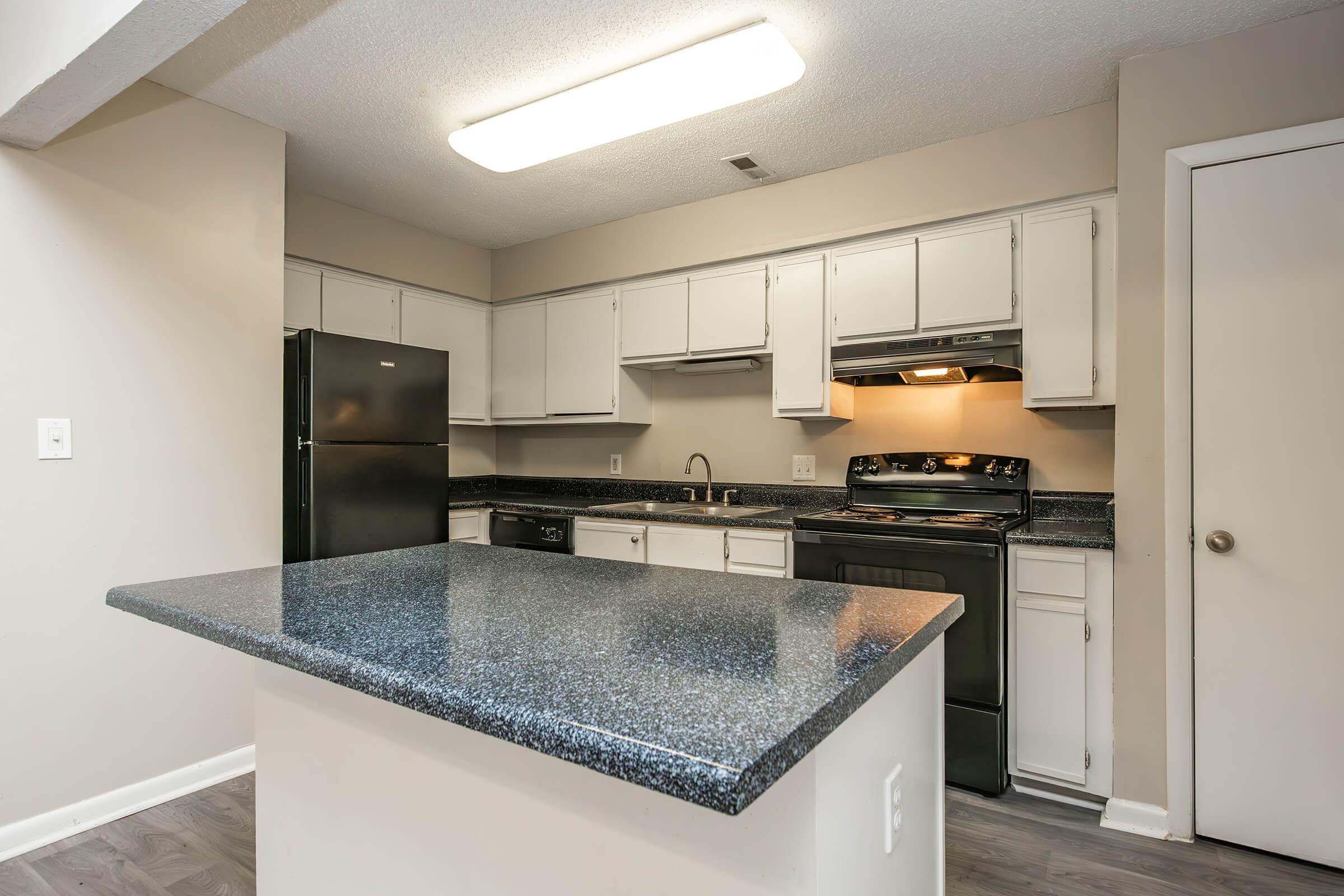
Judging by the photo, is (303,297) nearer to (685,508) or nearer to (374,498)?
(374,498)

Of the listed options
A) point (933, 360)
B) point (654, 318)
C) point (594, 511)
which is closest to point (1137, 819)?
point (933, 360)

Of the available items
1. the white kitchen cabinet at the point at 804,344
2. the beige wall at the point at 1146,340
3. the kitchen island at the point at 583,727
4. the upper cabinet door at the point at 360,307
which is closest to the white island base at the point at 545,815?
the kitchen island at the point at 583,727

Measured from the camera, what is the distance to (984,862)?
2.02m

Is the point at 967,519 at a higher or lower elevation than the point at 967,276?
lower

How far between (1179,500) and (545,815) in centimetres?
213

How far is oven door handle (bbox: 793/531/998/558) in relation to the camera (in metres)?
2.40

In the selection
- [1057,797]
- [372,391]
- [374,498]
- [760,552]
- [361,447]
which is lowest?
[1057,797]

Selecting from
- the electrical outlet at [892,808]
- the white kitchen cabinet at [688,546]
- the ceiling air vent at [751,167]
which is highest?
the ceiling air vent at [751,167]

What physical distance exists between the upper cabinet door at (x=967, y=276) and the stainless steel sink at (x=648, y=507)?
1.44 meters

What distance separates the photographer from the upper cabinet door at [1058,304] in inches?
99.9

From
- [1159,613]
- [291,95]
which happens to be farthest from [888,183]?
[291,95]

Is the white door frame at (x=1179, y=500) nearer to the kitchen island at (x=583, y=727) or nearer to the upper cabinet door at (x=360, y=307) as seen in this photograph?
the kitchen island at (x=583, y=727)

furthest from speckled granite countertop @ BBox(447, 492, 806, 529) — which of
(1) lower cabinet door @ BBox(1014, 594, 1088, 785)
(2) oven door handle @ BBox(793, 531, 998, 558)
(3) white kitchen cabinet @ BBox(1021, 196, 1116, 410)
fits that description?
(3) white kitchen cabinet @ BBox(1021, 196, 1116, 410)

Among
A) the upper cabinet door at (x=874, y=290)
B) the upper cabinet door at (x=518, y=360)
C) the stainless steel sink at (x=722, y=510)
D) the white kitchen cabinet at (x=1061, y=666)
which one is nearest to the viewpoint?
the white kitchen cabinet at (x=1061, y=666)
